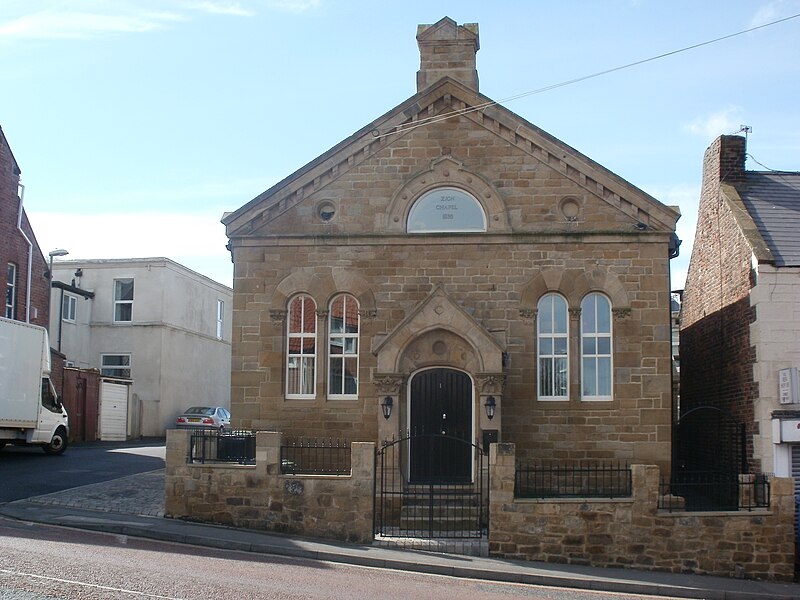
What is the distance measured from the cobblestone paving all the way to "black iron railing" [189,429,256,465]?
135cm

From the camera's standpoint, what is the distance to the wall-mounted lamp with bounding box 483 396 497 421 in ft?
63.2

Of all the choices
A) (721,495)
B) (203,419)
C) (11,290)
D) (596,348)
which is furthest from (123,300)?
(721,495)

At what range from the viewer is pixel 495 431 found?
1916 centimetres

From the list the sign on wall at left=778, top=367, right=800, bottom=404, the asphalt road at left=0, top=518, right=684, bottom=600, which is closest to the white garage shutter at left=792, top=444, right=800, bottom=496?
the sign on wall at left=778, top=367, right=800, bottom=404

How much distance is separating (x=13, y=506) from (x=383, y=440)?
721 centimetres

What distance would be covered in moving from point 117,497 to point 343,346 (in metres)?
5.62

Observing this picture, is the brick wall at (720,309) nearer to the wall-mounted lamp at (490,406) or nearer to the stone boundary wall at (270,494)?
the wall-mounted lamp at (490,406)

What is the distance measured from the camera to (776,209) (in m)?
21.5

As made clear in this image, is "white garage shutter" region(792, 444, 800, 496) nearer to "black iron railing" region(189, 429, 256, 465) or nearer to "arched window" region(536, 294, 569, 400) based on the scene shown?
"arched window" region(536, 294, 569, 400)

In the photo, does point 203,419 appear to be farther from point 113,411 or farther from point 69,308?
point 69,308

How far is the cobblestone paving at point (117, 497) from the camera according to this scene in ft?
60.5

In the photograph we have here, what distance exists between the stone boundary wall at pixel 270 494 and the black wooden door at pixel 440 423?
3.27 metres

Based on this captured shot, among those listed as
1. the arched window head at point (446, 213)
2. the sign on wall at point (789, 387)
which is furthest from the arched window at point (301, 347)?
the sign on wall at point (789, 387)

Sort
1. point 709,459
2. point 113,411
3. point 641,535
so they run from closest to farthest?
point 641,535
point 709,459
point 113,411
